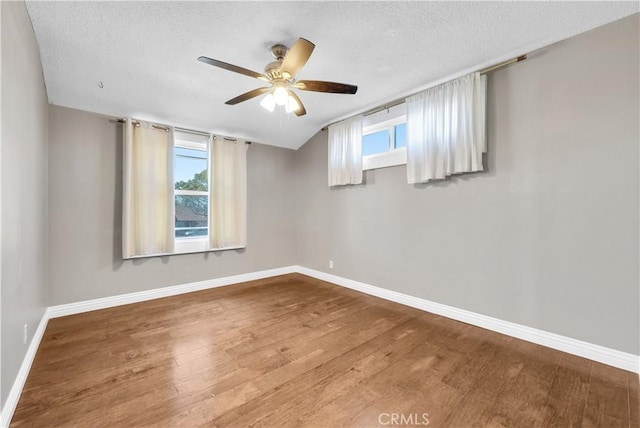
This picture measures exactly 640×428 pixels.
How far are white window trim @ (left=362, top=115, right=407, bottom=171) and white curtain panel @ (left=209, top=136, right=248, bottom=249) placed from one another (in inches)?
79.3

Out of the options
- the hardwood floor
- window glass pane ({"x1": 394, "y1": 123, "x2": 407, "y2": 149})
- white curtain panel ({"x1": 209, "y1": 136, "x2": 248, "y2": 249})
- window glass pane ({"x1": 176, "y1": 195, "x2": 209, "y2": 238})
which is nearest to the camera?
the hardwood floor

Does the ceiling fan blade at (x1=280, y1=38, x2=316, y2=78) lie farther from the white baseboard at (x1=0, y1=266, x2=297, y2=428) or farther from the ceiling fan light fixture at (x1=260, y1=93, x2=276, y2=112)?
the white baseboard at (x1=0, y1=266, x2=297, y2=428)

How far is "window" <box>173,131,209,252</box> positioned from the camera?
381 centimetres

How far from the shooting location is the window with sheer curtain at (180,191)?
3.29 m

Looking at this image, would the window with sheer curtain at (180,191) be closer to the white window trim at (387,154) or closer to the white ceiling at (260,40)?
the white ceiling at (260,40)

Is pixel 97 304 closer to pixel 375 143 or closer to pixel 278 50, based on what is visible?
pixel 278 50

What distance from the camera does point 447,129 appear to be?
2730 mm

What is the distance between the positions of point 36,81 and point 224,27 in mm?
1668

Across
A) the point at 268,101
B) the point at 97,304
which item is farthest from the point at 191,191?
the point at 268,101

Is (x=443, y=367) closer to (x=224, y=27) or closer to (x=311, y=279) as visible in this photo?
(x=311, y=279)

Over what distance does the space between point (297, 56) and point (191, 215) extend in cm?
301

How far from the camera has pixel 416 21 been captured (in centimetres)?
194

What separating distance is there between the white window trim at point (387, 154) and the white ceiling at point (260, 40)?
415 millimetres

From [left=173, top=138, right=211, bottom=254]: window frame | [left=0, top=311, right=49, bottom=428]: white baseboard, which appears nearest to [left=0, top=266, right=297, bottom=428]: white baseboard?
[left=0, top=311, right=49, bottom=428]: white baseboard
